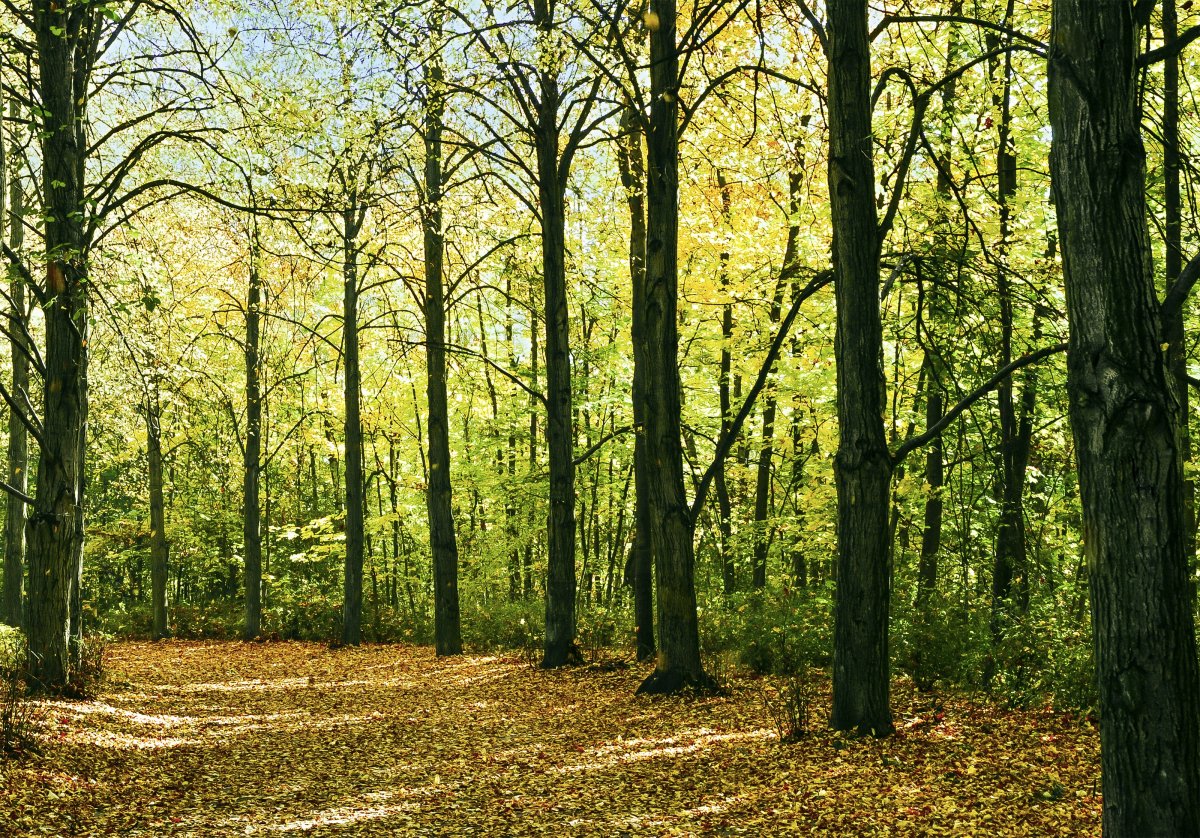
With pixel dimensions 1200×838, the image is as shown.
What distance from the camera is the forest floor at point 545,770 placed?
545cm

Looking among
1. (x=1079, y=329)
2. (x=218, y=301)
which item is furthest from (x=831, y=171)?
(x=218, y=301)

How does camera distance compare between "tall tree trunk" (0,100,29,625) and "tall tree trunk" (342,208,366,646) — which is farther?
"tall tree trunk" (342,208,366,646)

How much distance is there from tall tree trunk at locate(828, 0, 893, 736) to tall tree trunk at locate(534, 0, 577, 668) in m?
5.93

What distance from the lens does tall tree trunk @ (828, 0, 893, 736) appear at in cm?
702

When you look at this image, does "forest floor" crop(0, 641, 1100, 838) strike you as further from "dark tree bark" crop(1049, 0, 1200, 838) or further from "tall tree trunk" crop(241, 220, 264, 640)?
"tall tree trunk" crop(241, 220, 264, 640)

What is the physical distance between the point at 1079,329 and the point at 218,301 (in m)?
20.9

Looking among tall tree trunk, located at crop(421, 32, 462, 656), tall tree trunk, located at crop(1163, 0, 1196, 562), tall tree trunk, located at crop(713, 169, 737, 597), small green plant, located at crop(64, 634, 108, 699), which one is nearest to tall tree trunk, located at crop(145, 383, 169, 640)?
tall tree trunk, located at crop(421, 32, 462, 656)

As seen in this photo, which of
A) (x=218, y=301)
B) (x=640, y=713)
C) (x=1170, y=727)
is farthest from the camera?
(x=218, y=301)

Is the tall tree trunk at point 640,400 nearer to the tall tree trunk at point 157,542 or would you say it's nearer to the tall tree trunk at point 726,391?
the tall tree trunk at point 726,391

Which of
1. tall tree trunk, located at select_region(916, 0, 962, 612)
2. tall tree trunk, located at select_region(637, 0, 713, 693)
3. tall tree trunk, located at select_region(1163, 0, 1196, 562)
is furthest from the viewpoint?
tall tree trunk, located at select_region(637, 0, 713, 693)

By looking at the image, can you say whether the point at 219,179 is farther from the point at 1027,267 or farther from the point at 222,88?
the point at 1027,267

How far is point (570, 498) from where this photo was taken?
41.8 feet

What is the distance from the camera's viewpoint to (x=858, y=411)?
706cm

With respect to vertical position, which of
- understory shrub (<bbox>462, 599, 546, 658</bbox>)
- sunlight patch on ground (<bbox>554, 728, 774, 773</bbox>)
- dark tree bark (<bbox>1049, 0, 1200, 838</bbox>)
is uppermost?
dark tree bark (<bbox>1049, 0, 1200, 838</bbox>)
